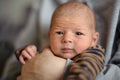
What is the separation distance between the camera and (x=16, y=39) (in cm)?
123

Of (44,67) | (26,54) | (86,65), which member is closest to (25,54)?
(26,54)

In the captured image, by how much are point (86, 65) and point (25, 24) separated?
42 centimetres

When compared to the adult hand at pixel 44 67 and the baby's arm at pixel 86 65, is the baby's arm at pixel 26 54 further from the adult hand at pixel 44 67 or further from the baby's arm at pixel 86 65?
the baby's arm at pixel 86 65

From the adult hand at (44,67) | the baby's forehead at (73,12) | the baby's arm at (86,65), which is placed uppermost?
the baby's forehead at (73,12)

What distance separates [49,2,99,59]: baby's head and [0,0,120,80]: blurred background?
15cm

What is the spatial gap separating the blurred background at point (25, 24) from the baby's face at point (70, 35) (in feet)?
0.50

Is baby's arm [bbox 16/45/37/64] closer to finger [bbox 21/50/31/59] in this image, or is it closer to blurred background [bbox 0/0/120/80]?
finger [bbox 21/50/31/59]

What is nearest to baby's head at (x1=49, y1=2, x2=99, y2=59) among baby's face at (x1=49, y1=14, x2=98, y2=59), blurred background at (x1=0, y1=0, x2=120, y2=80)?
baby's face at (x1=49, y1=14, x2=98, y2=59)

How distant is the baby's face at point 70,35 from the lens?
100cm

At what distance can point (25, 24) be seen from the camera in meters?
1.24

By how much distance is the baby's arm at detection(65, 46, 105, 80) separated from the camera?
0.87m

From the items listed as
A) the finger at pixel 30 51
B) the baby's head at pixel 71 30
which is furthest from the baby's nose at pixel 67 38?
the finger at pixel 30 51

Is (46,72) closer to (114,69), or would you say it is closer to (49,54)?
(49,54)

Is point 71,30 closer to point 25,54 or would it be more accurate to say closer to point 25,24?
point 25,54
